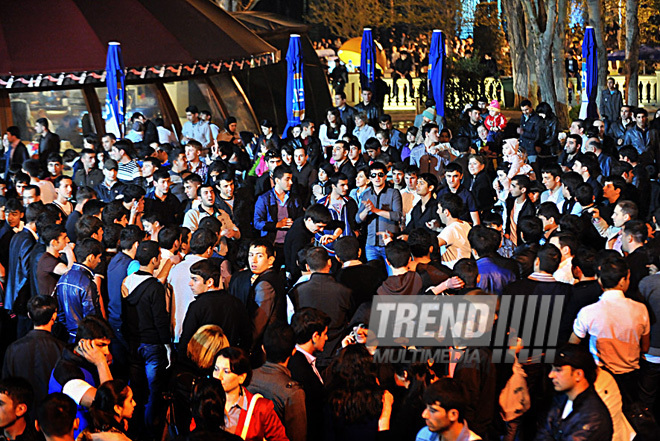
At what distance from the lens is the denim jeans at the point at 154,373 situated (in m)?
7.89

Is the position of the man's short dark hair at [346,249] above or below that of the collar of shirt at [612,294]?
above

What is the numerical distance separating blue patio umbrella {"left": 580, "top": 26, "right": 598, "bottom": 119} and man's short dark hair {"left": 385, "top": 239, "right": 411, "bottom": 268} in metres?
12.5

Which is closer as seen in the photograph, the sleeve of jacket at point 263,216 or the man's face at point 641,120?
the sleeve of jacket at point 263,216

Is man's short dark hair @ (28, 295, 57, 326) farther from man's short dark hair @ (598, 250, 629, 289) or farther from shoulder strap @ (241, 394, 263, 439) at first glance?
man's short dark hair @ (598, 250, 629, 289)

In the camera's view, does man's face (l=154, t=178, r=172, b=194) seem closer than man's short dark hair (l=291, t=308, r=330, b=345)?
No

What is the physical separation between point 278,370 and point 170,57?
14714 millimetres

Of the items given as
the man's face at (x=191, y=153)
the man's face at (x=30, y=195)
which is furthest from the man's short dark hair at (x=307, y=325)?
the man's face at (x=191, y=153)

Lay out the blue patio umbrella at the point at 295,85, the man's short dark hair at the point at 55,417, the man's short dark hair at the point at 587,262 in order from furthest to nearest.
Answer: the blue patio umbrella at the point at 295,85, the man's short dark hair at the point at 587,262, the man's short dark hair at the point at 55,417

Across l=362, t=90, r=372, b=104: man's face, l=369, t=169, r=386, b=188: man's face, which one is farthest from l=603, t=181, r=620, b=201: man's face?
l=362, t=90, r=372, b=104: man's face

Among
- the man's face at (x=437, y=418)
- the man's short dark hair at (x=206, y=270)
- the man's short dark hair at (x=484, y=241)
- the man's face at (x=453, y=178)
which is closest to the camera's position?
the man's face at (x=437, y=418)

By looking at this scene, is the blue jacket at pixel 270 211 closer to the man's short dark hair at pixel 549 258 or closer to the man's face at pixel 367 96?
the man's short dark hair at pixel 549 258

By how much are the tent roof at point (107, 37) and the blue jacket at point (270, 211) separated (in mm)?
9091

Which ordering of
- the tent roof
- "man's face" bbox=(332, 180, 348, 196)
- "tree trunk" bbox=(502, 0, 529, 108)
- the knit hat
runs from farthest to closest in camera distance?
"tree trunk" bbox=(502, 0, 529, 108) → the tent roof → the knit hat → "man's face" bbox=(332, 180, 348, 196)

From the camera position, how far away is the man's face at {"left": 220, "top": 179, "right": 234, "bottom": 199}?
10945 millimetres
